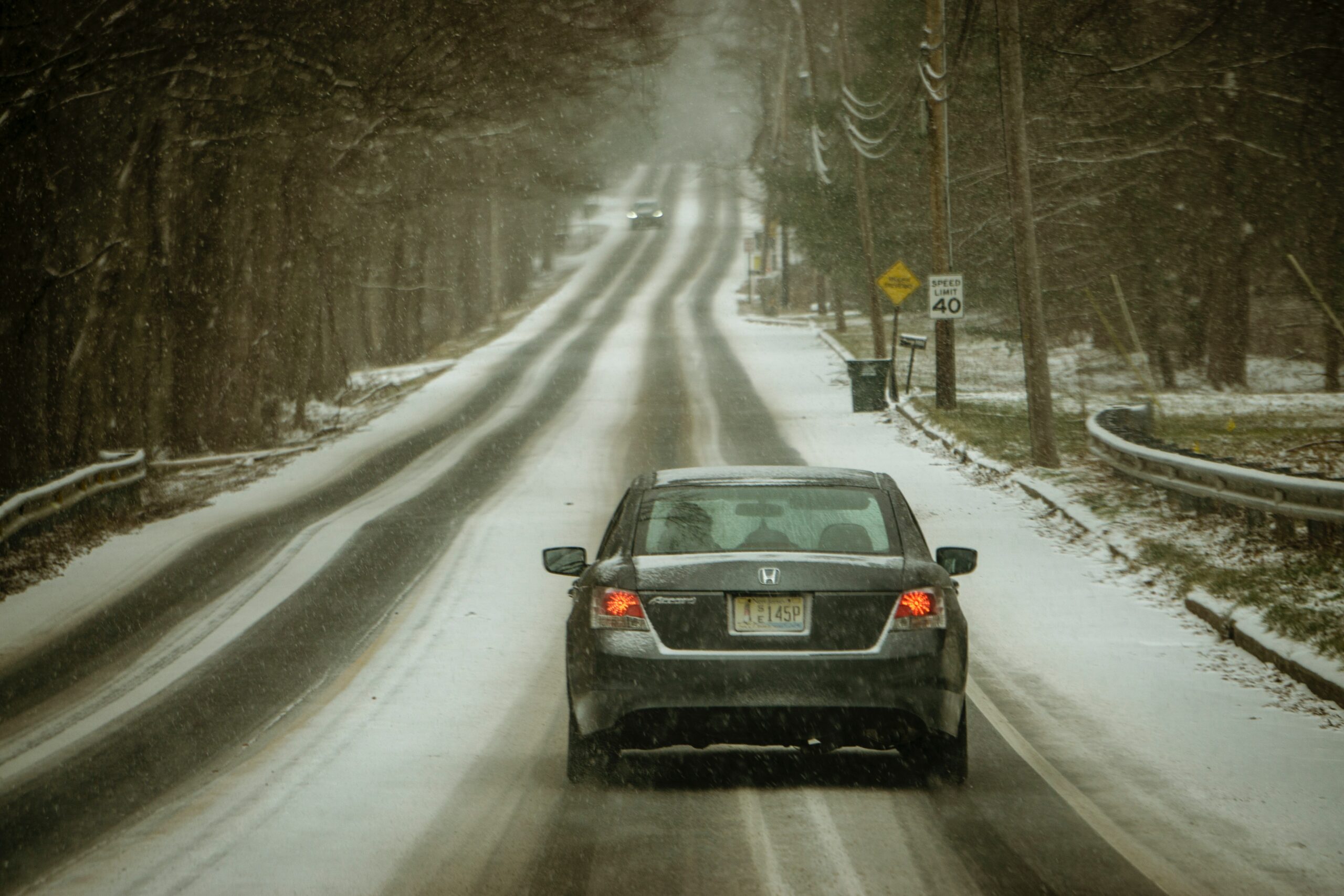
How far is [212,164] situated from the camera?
87.3ft

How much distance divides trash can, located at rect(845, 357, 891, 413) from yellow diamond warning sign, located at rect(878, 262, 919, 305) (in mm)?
1338

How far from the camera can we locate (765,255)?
217 feet

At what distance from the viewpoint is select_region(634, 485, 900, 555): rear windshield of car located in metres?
6.74

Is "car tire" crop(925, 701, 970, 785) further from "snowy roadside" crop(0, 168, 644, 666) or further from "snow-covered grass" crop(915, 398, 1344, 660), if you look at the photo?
"snowy roadside" crop(0, 168, 644, 666)

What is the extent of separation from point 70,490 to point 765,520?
42.0ft

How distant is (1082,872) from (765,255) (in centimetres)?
6156

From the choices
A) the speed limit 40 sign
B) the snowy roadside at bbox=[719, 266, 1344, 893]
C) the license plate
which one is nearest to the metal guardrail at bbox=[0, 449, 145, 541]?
the snowy roadside at bbox=[719, 266, 1344, 893]

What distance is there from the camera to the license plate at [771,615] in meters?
6.29

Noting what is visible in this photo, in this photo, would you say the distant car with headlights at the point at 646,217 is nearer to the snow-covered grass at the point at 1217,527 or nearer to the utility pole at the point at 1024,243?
the snow-covered grass at the point at 1217,527

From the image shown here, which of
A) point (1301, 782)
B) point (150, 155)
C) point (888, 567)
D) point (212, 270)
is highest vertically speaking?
point (150, 155)

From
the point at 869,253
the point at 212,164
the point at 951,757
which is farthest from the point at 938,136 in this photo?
the point at 951,757

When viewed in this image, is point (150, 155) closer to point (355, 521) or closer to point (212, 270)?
point (212, 270)

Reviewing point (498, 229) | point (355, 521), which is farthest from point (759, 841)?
point (498, 229)

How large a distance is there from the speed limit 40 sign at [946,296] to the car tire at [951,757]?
66.0ft
